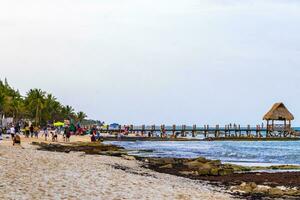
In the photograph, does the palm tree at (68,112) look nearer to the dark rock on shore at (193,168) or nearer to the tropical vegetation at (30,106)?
the tropical vegetation at (30,106)

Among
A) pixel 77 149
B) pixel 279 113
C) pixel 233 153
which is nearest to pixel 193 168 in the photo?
pixel 77 149

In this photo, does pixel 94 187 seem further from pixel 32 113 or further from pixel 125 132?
pixel 32 113

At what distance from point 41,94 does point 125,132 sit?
67.9 ft

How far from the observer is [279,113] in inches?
4313

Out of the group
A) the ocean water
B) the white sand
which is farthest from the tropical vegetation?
the white sand

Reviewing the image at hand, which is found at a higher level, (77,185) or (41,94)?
(41,94)

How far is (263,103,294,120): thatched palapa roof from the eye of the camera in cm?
10906

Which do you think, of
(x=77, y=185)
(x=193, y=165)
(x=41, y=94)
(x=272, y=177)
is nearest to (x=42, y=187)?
(x=77, y=185)

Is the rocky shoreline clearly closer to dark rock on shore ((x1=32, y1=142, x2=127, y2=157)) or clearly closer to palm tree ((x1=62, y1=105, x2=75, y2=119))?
dark rock on shore ((x1=32, y1=142, x2=127, y2=157))

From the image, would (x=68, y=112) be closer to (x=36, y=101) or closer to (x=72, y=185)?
(x=36, y=101)

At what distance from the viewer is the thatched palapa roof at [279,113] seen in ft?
358

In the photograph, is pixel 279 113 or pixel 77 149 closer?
pixel 77 149

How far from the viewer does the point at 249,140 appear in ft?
374

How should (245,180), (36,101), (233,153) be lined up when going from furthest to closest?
(36,101) < (233,153) < (245,180)
